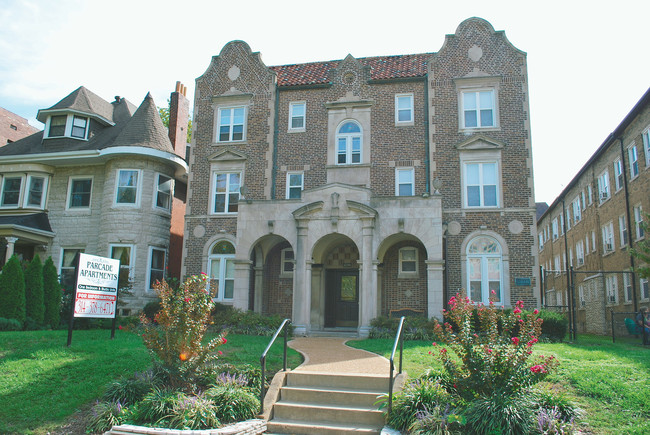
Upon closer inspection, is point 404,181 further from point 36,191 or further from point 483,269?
point 36,191

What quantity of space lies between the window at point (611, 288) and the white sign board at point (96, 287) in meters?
24.2

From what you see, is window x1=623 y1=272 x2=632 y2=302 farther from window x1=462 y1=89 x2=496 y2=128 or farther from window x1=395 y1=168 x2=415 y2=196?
window x1=395 y1=168 x2=415 y2=196

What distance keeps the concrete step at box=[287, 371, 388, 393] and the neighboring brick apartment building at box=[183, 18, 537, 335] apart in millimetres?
8345

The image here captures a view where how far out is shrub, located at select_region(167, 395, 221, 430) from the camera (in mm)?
8547

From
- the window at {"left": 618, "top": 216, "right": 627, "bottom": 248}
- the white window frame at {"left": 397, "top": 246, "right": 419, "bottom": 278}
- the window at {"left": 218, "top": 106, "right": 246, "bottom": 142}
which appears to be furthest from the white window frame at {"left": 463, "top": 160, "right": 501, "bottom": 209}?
the window at {"left": 218, "top": 106, "right": 246, "bottom": 142}

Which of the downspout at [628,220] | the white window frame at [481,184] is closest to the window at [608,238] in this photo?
the downspout at [628,220]

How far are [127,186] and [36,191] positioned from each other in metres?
4.95

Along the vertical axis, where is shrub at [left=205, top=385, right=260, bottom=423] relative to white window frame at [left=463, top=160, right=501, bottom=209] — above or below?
below

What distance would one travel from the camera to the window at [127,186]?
2448 centimetres

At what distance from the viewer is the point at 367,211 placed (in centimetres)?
1919

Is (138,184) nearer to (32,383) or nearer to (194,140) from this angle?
(194,140)

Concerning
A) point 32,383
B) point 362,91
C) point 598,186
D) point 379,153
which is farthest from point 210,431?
point 598,186

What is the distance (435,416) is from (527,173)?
610 inches

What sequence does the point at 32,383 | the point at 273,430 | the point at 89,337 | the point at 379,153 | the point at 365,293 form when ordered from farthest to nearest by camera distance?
the point at 379,153, the point at 365,293, the point at 89,337, the point at 32,383, the point at 273,430
